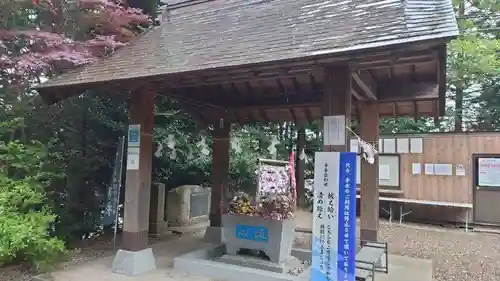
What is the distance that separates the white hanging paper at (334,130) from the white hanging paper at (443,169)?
7322 mm

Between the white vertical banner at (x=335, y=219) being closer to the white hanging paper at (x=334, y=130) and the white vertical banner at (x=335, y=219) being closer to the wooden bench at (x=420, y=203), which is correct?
the white hanging paper at (x=334, y=130)

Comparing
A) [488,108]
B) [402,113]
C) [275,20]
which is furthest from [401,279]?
[488,108]

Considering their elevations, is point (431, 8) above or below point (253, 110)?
above

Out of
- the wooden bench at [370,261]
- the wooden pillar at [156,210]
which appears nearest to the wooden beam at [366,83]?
the wooden bench at [370,261]

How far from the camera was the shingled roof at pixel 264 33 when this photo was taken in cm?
362

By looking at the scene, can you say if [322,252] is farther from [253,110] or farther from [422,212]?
[422,212]

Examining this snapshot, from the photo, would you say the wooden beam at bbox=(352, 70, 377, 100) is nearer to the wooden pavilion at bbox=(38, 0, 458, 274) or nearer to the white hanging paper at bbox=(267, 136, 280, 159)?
the wooden pavilion at bbox=(38, 0, 458, 274)

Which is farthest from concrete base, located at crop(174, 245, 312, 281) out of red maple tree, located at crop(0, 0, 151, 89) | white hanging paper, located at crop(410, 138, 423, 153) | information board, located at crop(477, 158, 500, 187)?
information board, located at crop(477, 158, 500, 187)

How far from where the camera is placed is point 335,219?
3885 millimetres

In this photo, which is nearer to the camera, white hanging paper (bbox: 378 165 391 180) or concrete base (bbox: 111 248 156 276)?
concrete base (bbox: 111 248 156 276)

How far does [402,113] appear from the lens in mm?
6844

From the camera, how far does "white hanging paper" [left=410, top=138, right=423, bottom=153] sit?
10423 mm

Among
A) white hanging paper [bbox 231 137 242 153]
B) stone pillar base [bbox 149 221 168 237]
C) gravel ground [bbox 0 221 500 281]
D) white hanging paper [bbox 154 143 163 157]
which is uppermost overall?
white hanging paper [bbox 231 137 242 153]

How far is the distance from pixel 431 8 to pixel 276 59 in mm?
1653
